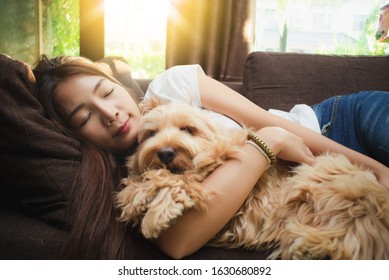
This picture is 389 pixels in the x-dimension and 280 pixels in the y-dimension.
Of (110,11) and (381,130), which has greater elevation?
(110,11)

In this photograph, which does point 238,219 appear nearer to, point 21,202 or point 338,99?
Result: point 21,202

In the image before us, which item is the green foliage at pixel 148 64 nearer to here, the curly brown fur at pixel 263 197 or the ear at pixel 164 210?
the curly brown fur at pixel 263 197

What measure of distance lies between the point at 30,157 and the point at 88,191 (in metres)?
0.17

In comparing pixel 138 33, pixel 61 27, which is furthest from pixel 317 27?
pixel 61 27

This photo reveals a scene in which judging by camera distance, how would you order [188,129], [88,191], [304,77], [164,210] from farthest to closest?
[304,77] < [188,129] < [88,191] < [164,210]

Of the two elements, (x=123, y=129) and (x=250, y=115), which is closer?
(x=123, y=129)

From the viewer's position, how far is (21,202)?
84 cm

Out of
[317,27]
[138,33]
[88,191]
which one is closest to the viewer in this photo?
[88,191]

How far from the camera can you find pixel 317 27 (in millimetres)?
2539

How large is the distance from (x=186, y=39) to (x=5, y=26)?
105cm

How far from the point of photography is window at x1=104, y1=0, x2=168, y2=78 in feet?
6.33

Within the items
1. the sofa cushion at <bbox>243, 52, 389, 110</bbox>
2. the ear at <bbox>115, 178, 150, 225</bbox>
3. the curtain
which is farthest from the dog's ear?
the curtain

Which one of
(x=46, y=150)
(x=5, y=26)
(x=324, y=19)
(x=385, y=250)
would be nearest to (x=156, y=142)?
→ (x=46, y=150)

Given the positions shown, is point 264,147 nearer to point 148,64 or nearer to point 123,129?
point 123,129
